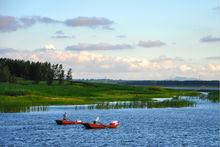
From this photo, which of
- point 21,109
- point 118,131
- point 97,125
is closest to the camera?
point 118,131

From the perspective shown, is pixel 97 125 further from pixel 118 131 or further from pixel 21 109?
pixel 21 109

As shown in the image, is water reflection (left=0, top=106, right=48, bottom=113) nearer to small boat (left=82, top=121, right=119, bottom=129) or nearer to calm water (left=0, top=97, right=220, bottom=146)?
calm water (left=0, top=97, right=220, bottom=146)

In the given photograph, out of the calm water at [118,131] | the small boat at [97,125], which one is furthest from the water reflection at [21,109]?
the small boat at [97,125]

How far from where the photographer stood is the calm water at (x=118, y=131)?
6688 cm

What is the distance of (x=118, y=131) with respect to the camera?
80.7 metres

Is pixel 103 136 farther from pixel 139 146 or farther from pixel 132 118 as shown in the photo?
pixel 132 118

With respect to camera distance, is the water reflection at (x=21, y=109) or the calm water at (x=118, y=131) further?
the water reflection at (x=21, y=109)

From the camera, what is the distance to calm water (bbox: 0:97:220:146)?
66875mm

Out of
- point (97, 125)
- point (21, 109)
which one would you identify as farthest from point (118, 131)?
point (21, 109)

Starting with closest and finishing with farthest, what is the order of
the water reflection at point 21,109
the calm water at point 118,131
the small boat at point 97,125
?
the calm water at point 118,131, the small boat at point 97,125, the water reflection at point 21,109

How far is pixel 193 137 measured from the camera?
72.6m

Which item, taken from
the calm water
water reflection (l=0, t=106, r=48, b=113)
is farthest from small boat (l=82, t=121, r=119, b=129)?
water reflection (l=0, t=106, r=48, b=113)

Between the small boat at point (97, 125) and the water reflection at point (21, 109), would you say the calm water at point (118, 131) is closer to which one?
the small boat at point (97, 125)

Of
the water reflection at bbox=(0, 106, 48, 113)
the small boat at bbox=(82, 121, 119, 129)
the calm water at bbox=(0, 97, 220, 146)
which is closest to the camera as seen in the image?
the calm water at bbox=(0, 97, 220, 146)
